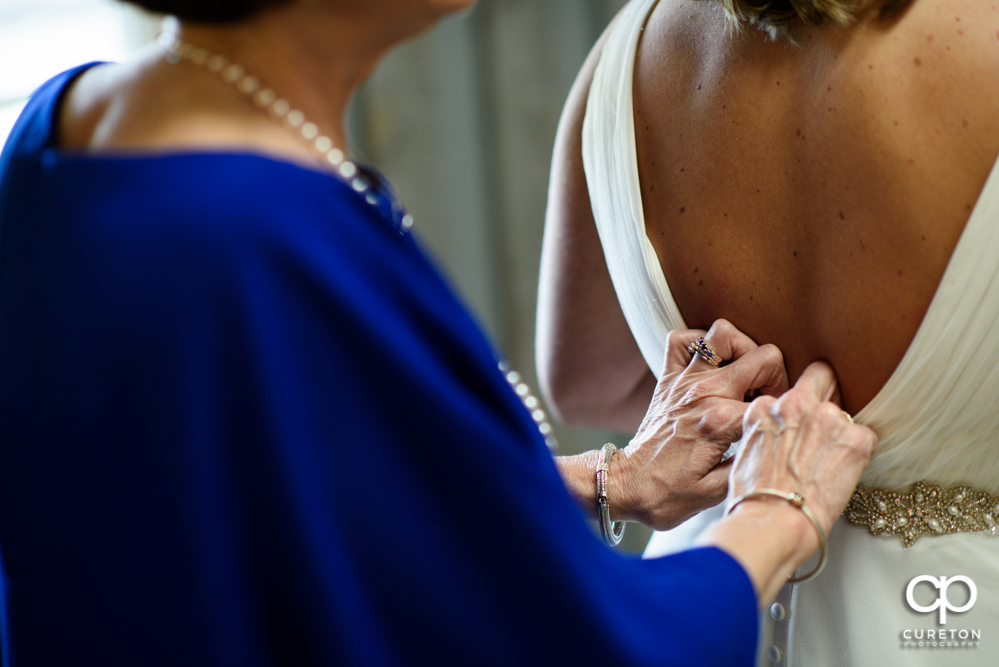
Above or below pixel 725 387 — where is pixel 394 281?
above

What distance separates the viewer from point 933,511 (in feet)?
2.87

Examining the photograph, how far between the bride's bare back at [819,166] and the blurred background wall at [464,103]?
3.59 ft

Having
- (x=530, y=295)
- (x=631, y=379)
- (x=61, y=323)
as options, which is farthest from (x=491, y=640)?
(x=530, y=295)

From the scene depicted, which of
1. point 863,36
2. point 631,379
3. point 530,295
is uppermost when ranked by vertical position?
point 863,36

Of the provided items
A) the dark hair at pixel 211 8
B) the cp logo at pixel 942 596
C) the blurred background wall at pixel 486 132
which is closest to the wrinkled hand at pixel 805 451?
the cp logo at pixel 942 596

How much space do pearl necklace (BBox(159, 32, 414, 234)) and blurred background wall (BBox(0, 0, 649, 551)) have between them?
1.51 meters

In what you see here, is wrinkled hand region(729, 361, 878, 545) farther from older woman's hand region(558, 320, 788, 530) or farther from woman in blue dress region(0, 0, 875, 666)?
woman in blue dress region(0, 0, 875, 666)

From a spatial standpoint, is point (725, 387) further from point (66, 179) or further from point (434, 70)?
point (434, 70)

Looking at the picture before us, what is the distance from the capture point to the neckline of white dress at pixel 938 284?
2.44ft

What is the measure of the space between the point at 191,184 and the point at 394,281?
0.13 m

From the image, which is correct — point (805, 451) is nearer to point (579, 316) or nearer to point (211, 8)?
point (579, 316)

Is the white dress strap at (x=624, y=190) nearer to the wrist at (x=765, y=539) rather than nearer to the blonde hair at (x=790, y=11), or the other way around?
the blonde hair at (x=790, y=11)

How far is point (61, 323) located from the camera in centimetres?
52

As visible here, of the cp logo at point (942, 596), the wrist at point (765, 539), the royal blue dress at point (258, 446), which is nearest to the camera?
the royal blue dress at point (258, 446)
